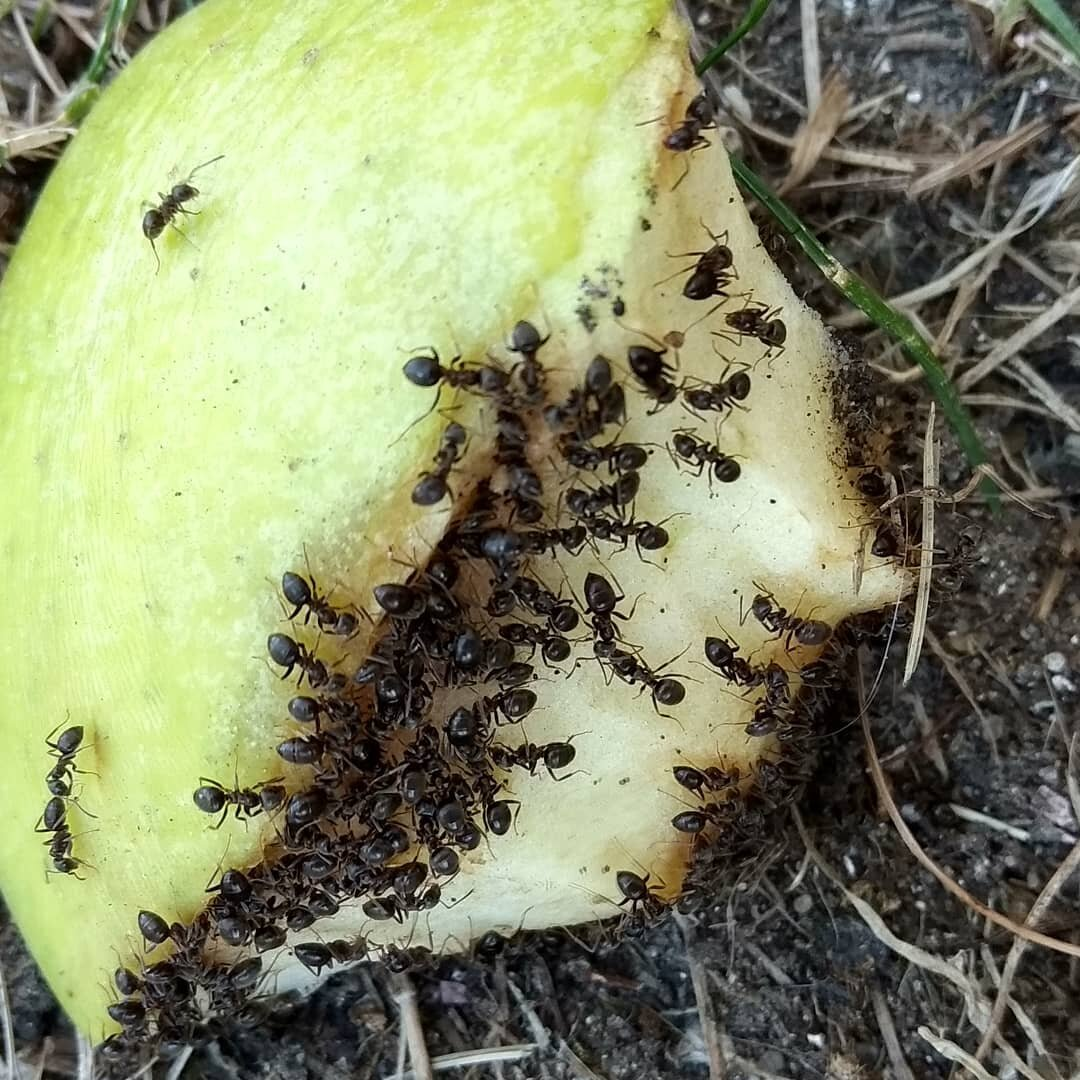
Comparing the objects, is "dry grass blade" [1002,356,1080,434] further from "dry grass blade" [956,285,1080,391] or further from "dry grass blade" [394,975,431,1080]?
"dry grass blade" [394,975,431,1080]

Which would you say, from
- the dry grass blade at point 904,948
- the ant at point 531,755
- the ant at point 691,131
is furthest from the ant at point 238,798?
the dry grass blade at point 904,948

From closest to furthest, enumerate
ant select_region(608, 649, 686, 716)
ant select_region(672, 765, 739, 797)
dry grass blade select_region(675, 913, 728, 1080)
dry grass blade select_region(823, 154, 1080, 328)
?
ant select_region(608, 649, 686, 716) < ant select_region(672, 765, 739, 797) < dry grass blade select_region(675, 913, 728, 1080) < dry grass blade select_region(823, 154, 1080, 328)

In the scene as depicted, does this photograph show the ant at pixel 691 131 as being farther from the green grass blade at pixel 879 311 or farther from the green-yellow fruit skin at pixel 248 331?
the green grass blade at pixel 879 311

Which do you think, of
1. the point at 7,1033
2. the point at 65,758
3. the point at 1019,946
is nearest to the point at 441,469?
the point at 65,758

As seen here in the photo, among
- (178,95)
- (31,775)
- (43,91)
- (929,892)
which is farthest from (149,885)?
(43,91)

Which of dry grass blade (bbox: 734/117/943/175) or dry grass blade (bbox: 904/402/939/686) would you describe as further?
dry grass blade (bbox: 734/117/943/175)

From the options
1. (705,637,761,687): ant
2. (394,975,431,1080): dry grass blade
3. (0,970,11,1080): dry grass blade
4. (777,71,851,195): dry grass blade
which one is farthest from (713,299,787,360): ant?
(0,970,11,1080): dry grass blade
